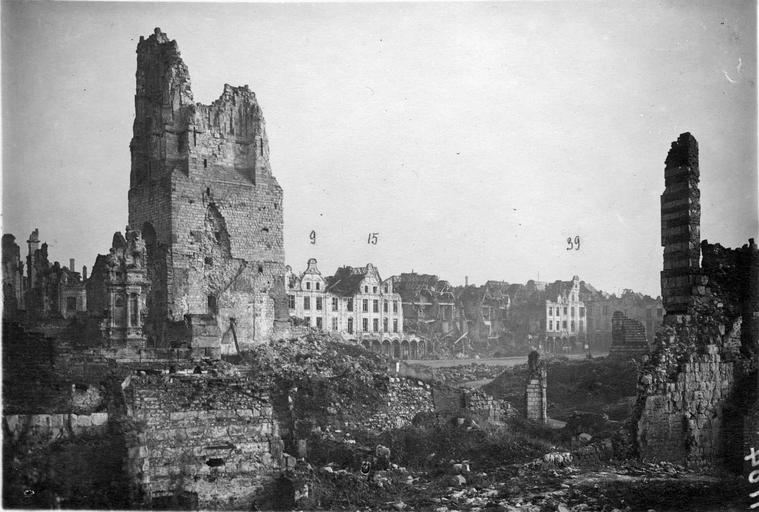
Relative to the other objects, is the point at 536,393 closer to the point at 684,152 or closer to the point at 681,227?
the point at 681,227

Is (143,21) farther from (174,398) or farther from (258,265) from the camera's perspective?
(258,265)

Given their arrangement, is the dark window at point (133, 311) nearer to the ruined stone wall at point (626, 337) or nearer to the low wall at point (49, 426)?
the low wall at point (49, 426)

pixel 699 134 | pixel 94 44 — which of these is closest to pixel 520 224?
pixel 699 134

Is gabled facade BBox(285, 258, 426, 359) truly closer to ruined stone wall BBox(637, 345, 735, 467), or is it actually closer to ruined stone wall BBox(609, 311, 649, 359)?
ruined stone wall BBox(609, 311, 649, 359)

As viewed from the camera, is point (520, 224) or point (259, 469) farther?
point (520, 224)

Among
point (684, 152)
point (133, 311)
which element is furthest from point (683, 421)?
point (133, 311)

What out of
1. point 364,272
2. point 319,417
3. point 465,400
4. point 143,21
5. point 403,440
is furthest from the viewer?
point 364,272
